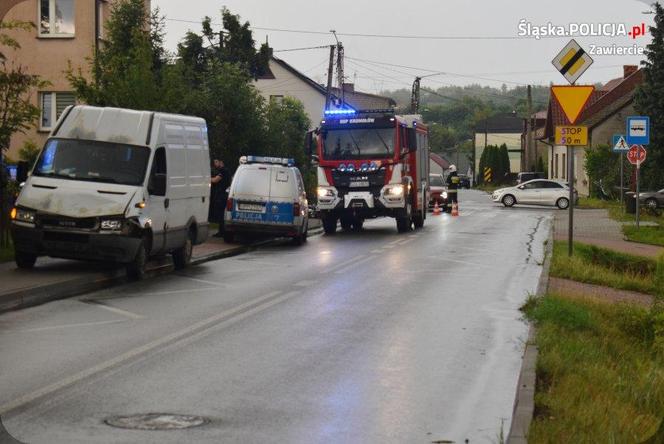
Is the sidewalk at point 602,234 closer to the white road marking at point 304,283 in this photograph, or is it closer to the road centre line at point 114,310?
the white road marking at point 304,283

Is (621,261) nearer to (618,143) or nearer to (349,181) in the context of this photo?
(349,181)

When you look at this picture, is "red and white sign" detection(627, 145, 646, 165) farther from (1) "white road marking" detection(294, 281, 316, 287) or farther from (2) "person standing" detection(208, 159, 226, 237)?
(1) "white road marking" detection(294, 281, 316, 287)

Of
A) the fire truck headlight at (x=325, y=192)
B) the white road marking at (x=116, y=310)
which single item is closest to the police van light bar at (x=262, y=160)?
the fire truck headlight at (x=325, y=192)

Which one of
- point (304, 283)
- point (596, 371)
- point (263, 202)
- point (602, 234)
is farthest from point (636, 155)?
point (596, 371)

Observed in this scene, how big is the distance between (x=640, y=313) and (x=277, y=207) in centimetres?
1368

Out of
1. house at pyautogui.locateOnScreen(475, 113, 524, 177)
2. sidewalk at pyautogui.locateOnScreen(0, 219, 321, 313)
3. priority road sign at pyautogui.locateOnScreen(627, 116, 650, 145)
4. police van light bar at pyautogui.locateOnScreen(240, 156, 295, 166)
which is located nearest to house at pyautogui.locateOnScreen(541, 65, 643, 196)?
priority road sign at pyautogui.locateOnScreen(627, 116, 650, 145)

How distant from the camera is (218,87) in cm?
3416

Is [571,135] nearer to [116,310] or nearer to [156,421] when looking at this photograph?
[116,310]

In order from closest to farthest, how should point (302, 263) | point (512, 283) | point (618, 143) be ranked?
point (512, 283)
point (302, 263)
point (618, 143)

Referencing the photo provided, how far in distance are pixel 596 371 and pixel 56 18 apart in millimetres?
32738

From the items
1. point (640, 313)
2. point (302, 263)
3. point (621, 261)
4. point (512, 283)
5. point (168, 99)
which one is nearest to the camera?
point (640, 313)

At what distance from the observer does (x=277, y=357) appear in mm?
10773

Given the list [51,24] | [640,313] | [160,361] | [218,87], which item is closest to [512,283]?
[640,313]

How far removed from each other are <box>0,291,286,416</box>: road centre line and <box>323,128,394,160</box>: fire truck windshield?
15.9 meters
